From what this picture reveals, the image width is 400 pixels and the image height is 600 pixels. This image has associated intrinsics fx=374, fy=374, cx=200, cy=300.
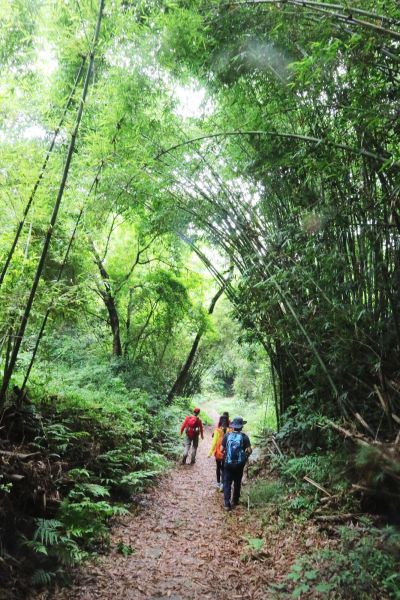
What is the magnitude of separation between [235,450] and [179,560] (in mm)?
1394

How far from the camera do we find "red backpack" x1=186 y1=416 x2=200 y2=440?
6285mm

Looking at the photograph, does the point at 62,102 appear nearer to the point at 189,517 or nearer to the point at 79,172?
the point at 79,172

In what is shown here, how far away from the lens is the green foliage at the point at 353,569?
2.37m

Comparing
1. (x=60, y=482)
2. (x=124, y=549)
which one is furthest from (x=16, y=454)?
(x=124, y=549)

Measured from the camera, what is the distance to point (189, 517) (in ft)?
13.8

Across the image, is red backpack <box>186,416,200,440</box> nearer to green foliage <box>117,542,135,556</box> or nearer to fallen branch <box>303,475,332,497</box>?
fallen branch <box>303,475,332,497</box>

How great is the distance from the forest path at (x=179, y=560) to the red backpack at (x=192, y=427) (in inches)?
61.8

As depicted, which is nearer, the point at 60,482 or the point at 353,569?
the point at 353,569

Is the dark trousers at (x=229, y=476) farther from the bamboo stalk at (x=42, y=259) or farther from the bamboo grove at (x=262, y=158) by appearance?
the bamboo stalk at (x=42, y=259)

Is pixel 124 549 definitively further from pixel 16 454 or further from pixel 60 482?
pixel 16 454

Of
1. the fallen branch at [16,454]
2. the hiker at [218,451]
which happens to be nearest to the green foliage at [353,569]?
the fallen branch at [16,454]

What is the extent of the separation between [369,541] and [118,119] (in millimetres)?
4032

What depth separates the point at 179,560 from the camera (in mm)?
3193

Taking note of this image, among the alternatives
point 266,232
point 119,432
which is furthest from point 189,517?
point 266,232
